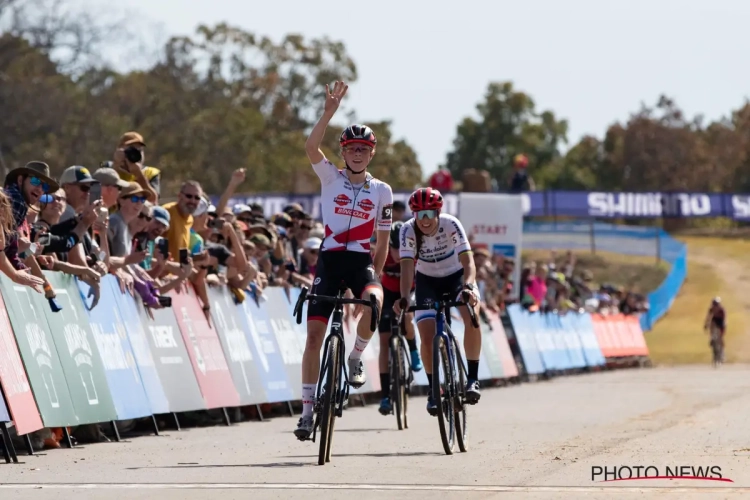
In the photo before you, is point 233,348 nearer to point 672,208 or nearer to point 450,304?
point 450,304

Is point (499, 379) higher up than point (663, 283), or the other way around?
point (499, 379)

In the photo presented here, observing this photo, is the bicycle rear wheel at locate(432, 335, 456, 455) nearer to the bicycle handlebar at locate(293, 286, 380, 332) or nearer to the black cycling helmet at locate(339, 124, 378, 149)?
the bicycle handlebar at locate(293, 286, 380, 332)

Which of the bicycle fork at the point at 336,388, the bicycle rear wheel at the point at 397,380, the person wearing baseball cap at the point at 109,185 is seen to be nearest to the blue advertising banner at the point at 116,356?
the person wearing baseball cap at the point at 109,185

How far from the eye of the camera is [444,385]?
1193 centimetres

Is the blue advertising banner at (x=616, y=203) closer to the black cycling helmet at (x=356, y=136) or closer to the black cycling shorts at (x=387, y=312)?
the black cycling shorts at (x=387, y=312)

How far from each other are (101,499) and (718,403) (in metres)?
11.9

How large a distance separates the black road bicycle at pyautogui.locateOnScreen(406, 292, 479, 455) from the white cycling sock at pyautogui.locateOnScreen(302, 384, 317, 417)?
3.31 ft

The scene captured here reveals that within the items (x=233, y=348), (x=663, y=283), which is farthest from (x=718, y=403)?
(x=663, y=283)

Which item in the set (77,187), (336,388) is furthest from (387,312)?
(336,388)

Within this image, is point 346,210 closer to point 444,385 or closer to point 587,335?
point 444,385

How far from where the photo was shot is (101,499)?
8719 mm

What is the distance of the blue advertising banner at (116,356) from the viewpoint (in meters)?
13.3

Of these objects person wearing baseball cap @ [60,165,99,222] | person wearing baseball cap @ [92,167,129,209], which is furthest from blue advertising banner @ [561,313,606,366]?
person wearing baseball cap @ [60,165,99,222]

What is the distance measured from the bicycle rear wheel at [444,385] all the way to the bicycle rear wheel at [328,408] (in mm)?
1066
